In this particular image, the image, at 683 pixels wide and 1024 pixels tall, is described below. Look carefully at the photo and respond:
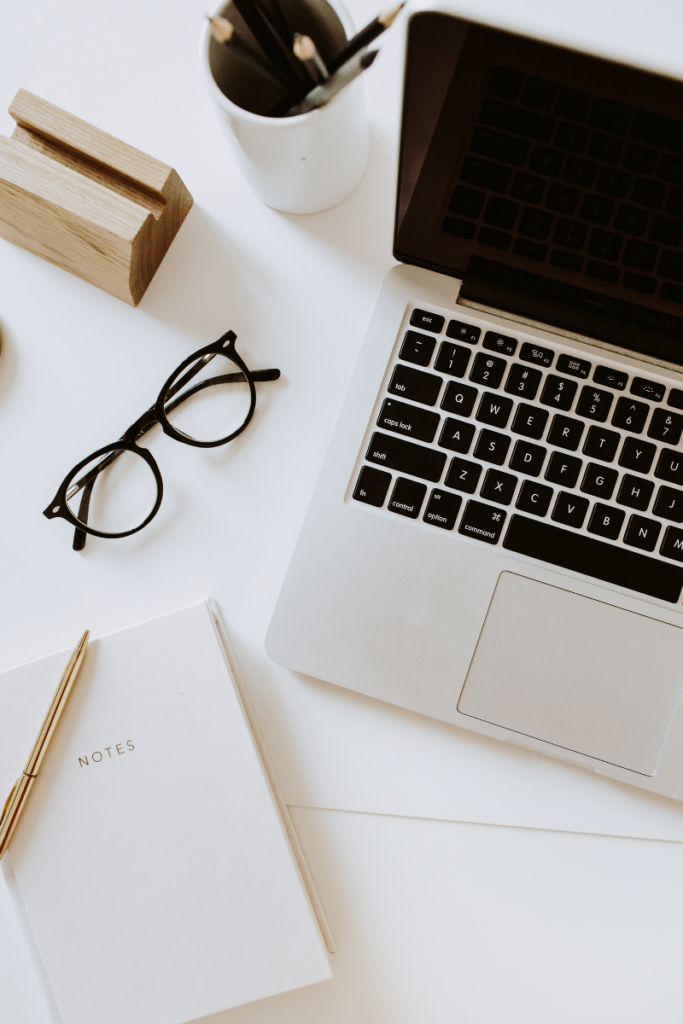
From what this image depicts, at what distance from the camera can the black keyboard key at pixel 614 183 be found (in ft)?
1.46

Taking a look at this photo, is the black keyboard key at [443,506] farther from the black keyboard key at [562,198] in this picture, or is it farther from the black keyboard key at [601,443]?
the black keyboard key at [562,198]

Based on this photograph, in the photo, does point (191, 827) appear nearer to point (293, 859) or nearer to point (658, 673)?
point (293, 859)

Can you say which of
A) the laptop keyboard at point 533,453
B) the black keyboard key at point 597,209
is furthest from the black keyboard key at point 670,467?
the black keyboard key at point 597,209

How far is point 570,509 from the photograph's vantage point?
0.59 m

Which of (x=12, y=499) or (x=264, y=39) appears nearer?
(x=264, y=39)

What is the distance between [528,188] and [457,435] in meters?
0.20

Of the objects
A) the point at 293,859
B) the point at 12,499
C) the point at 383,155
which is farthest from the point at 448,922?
the point at 383,155

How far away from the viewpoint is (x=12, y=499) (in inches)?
25.9

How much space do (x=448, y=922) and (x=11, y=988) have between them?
0.42 meters

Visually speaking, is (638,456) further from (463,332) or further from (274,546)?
(274,546)

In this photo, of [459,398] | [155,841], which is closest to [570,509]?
[459,398]

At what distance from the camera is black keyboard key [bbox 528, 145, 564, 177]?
1.48 feet

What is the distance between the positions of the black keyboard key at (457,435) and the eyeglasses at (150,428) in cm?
17

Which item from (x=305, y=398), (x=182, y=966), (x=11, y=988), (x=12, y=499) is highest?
(x=305, y=398)
